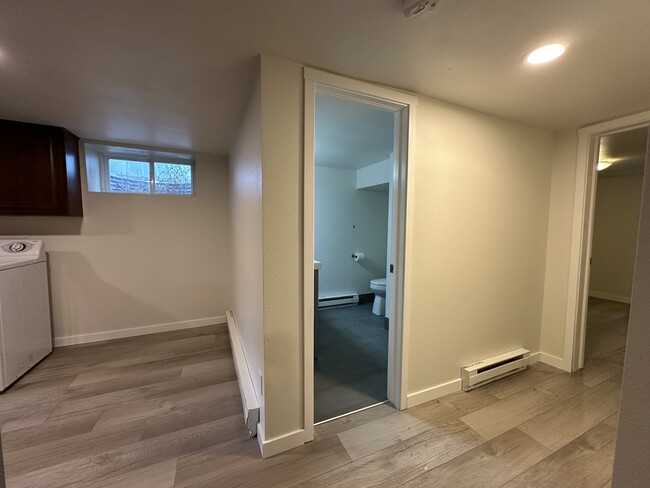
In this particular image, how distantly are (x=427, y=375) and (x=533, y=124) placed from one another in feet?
7.37

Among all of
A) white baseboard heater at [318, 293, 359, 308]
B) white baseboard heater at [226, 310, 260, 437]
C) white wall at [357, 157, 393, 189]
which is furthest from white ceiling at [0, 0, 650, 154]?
white baseboard heater at [318, 293, 359, 308]

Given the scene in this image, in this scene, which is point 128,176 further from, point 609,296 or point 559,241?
point 609,296

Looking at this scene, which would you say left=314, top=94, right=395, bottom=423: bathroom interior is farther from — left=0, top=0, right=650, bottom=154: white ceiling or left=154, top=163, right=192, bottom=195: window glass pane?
left=154, top=163, right=192, bottom=195: window glass pane

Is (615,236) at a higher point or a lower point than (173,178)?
lower

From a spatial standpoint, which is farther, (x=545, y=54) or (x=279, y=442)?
(x=279, y=442)

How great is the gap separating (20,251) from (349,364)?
320cm

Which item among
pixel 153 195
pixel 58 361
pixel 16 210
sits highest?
pixel 153 195

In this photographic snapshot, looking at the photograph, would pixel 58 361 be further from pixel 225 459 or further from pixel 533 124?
pixel 533 124

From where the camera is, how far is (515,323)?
223cm

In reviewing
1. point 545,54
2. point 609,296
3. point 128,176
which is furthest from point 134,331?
point 609,296

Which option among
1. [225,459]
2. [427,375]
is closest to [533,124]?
[427,375]

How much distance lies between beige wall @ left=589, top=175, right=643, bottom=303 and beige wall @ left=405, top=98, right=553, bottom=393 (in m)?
3.85

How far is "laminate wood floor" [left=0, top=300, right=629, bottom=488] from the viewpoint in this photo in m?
1.27

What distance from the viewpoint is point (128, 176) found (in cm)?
291
